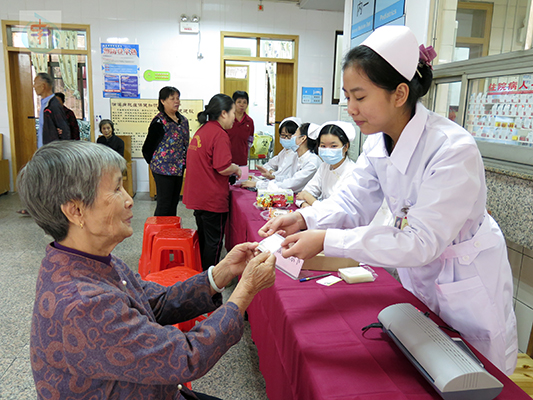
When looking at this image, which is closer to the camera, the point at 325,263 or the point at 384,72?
the point at 384,72

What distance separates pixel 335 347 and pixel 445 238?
42 cm

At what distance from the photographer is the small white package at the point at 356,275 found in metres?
1.42

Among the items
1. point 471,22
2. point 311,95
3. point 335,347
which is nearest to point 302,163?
point 471,22

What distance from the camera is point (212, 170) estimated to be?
3088 millimetres

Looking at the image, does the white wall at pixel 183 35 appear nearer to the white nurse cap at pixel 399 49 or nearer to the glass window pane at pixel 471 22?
the glass window pane at pixel 471 22

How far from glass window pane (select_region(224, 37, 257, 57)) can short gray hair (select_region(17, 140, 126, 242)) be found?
626 centimetres

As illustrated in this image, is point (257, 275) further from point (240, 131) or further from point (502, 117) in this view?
point (240, 131)

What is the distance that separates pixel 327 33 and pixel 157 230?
5.28m

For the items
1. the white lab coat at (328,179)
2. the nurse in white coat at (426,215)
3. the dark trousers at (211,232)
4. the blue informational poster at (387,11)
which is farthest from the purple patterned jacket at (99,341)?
the blue informational poster at (387,11)

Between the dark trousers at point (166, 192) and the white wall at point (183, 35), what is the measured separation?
122 inches

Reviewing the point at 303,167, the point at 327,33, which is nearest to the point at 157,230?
the point at 303,167

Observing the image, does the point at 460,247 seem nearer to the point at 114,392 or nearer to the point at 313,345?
the point at 313,345

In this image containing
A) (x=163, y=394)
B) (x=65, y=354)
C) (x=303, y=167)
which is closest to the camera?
(x=65, y=354)

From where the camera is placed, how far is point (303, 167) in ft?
12.4
